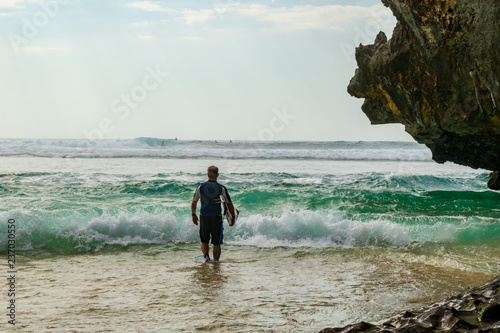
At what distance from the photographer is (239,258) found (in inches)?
339

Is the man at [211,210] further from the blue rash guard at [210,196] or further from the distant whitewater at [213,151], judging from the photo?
the distant whitewater at [213,151]

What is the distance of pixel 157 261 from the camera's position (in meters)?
8.30

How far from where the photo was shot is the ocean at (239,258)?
5.18 m

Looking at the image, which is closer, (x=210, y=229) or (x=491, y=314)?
(x=491, y=314)

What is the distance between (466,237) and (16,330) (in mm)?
8874

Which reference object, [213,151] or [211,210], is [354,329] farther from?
[213,151]

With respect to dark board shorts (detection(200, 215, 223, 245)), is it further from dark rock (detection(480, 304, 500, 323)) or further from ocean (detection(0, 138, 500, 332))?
dark rock (detection(480, 304, 500, 323))

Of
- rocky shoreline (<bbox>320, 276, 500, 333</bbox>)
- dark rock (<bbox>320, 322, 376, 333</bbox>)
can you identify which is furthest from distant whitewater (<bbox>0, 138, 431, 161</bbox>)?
dark rock (<bbox>320, 322, 376, 333</bbox>)

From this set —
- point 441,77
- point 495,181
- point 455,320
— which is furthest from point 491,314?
point 495,181

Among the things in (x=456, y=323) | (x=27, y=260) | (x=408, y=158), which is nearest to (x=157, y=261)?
(x=27, y=260)

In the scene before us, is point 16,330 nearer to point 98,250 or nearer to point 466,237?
point 98,250

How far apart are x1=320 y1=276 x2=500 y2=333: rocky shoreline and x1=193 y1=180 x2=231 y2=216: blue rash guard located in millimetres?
4666

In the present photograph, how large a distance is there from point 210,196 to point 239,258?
1.31 metres

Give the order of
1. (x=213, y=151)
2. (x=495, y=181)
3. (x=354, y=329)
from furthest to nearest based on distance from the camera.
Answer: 1. (x=213, y=151)
2. (x=495, y=181)
3. (x=354, y=329)
